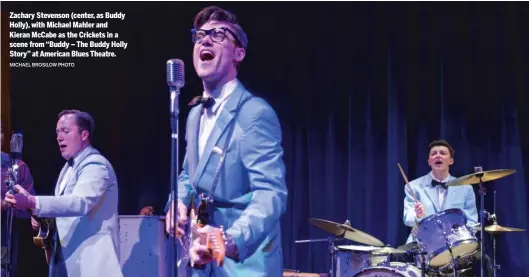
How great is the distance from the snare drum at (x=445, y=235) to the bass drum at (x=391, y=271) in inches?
6.2

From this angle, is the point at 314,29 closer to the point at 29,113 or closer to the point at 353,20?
the point at 353,20

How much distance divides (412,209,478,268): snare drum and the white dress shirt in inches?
127

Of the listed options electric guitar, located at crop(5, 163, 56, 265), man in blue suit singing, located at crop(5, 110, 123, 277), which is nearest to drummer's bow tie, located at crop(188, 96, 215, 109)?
man in blue suit singing, located at crop(5, 110, 123, 277)

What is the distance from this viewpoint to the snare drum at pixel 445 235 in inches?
214

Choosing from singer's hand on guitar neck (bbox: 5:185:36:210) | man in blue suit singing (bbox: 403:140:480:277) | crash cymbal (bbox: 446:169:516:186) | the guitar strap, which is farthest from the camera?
man in blue suit singing (bbox: 403:140:480:277)

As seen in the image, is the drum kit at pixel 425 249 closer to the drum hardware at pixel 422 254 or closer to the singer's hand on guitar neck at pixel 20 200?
the drum hardware at pixel 422 254

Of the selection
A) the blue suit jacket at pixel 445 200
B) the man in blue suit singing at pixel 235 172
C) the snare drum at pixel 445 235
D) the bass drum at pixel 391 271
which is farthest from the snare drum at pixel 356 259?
the man in blue suit singing at pixel 235 172

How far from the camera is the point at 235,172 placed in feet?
8.01

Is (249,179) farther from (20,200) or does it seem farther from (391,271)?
(391,271)

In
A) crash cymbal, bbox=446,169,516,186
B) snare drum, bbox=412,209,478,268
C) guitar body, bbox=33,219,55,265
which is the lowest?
snare drum, bbox=412,209,478,268

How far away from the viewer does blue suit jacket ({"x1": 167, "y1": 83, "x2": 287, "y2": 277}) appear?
7.70ft

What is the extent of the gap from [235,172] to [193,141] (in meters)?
0.26

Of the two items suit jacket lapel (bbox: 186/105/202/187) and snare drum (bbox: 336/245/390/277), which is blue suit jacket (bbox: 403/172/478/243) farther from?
→ suit jacket lapel (bbox: 186/105/202/187)

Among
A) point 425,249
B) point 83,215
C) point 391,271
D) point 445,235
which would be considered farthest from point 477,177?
point 83,215
